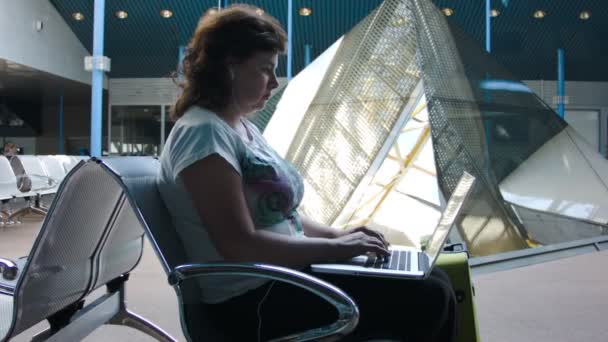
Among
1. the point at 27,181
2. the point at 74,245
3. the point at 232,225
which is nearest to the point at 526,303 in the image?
the point at 232,225

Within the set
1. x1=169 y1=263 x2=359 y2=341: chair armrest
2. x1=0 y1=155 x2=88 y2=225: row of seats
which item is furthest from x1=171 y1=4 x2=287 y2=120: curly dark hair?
x1=0 y1=155 x2=88 y2=225: row of seats

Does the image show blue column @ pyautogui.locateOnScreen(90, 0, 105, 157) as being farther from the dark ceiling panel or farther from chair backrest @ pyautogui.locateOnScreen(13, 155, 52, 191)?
the dark ceiling panel

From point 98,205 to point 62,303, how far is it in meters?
0.26

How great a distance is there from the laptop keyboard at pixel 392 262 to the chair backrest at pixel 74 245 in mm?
591

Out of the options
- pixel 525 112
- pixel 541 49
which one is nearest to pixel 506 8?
pixel 541 49

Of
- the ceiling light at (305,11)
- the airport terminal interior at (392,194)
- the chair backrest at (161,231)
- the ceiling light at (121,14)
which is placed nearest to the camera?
the chair backrest at (161,231)

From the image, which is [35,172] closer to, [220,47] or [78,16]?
[220,47]

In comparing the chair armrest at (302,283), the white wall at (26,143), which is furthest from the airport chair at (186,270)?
the white wall at (26,143)

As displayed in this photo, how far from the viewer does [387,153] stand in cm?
420

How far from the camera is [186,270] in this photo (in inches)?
38.2

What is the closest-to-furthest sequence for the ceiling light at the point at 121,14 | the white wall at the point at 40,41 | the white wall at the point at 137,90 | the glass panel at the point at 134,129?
the white wall at the point at 40,41
the ceiling light at the point at 121,14
the white wall at the point at 137,90
the glass panel at the point at 134,129

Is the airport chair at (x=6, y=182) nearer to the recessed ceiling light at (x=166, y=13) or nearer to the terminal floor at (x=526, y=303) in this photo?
the terminal floor at (x=526, y=303)

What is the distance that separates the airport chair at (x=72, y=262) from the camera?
1037 mm

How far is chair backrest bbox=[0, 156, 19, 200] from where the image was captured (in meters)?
5.19
